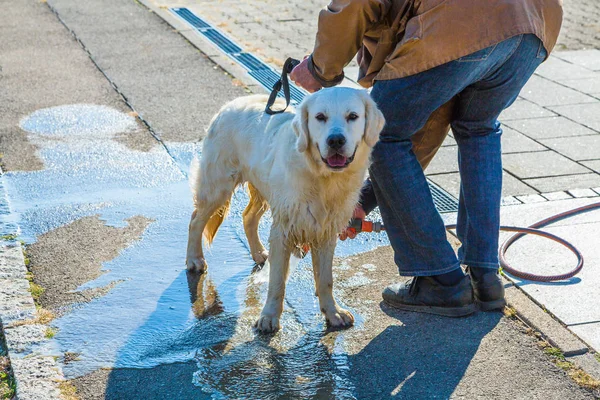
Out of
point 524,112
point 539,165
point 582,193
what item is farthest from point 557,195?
point 524,112

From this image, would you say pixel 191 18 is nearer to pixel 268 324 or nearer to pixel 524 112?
pixel 524 112

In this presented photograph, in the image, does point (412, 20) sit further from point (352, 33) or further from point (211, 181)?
point (211, 181)

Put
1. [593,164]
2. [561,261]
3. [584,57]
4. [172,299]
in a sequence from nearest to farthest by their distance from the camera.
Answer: [172,299], [561,261], [593,164], [584,57]

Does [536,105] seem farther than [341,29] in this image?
Yes

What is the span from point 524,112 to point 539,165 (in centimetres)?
146

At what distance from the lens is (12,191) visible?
6.04m

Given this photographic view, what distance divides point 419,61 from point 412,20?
19cm

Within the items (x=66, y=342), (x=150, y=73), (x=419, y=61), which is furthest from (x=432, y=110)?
(x=150, y=73)

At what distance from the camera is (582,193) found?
5938mm

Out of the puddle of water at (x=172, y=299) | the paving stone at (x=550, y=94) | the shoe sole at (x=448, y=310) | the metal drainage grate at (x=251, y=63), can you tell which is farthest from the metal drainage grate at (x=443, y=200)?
the paving stone at (x=550, y=94)

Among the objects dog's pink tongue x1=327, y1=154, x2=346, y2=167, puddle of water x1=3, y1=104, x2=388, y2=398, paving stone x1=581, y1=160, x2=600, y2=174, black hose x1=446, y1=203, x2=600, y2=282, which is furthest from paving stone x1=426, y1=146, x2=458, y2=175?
dog's pink tongue x1=327, y1=154, x2=346, y2=167

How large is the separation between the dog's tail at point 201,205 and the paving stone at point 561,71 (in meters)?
5.15

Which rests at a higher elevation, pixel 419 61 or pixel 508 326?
pixel 419 61

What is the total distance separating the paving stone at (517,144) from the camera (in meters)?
6.89
